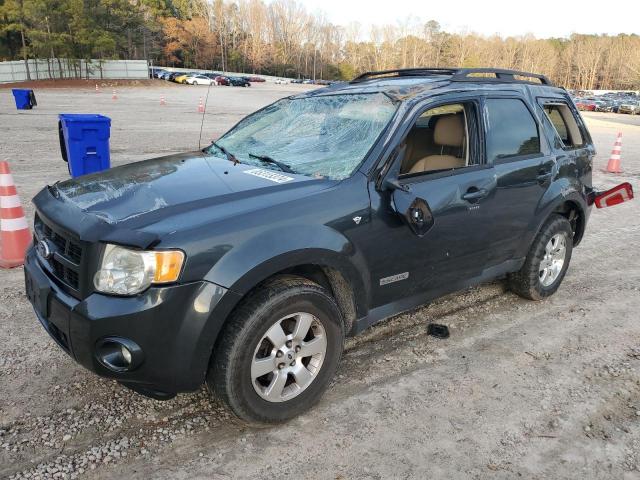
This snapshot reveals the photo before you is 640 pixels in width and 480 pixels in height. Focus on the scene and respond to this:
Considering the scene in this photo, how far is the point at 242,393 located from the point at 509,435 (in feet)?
4.82

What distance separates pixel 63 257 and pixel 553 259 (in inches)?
154

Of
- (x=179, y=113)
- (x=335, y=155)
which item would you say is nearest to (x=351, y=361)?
(x=335, y=155)

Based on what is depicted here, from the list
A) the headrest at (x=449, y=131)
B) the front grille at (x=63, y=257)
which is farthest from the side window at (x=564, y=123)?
the front grille at (x=63, y=257)

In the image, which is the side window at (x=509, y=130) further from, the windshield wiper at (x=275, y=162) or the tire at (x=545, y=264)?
the windshield wiper at (x=275, y=162)

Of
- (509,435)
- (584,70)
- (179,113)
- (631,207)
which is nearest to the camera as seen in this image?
(509,435)

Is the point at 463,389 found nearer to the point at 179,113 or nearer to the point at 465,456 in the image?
the point at 465,456

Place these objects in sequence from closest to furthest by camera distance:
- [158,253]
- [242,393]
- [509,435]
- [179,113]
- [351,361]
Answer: [158,253]
[242,393]
[509,435]
[351,361]
[179,113]

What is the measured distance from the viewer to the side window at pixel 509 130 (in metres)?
3.83

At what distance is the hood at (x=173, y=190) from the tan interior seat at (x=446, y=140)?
42.7 inches

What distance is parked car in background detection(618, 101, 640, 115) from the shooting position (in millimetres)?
46406

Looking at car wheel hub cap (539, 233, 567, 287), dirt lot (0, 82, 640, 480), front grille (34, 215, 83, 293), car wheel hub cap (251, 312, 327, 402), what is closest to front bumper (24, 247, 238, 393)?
front grille (34, 215, 83, 293)

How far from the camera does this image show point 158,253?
233 centimetres

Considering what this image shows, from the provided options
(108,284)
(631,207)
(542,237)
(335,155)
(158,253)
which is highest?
(335,155)

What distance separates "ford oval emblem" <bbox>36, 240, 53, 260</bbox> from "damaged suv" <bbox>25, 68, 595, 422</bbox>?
0.07 feet
